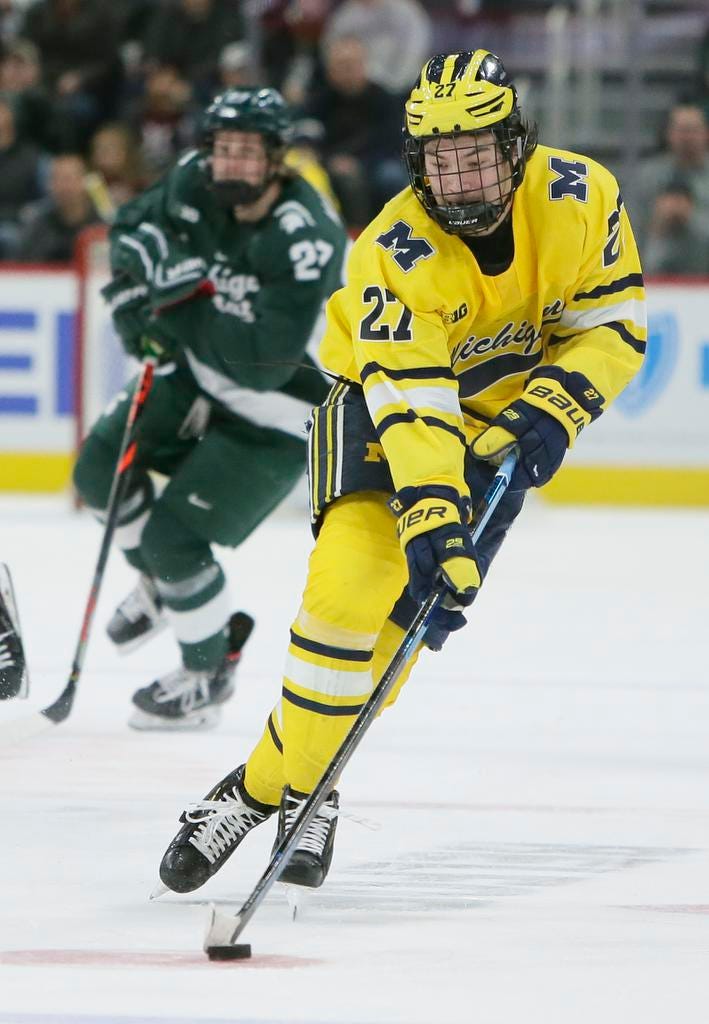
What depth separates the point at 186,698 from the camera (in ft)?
12.8

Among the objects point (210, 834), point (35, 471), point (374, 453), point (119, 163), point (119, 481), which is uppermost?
point (374, 453)

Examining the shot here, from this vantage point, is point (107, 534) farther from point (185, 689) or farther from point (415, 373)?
point (415, 373)

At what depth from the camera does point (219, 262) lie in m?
3.88

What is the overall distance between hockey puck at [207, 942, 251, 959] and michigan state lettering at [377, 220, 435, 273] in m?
0.94

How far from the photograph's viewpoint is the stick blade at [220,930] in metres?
2.28

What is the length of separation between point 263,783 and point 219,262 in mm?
1534

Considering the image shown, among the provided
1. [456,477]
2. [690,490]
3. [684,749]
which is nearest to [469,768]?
[684,749]

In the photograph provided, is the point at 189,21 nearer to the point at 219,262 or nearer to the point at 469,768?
the point at 219,262

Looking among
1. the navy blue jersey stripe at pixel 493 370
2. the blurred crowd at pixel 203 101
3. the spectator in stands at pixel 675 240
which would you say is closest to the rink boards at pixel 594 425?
the spectator in stands at pixel 675 240

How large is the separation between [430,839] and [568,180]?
1070 mm

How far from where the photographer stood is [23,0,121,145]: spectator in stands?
862 centimetres

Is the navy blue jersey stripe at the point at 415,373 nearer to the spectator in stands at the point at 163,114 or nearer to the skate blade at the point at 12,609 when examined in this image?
the skate blade at the point at 12,609

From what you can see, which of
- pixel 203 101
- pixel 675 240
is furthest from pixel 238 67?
pixel 675 240

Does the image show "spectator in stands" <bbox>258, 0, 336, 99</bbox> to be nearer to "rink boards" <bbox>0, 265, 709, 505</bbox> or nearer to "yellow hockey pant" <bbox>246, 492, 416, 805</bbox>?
"rink boards" <bbox>0, 265, 709, 505</bbox>
